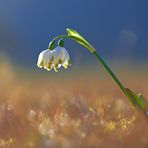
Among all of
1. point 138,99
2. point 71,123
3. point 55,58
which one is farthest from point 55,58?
point 71,123

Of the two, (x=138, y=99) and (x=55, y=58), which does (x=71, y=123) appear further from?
(x=55, y=58)

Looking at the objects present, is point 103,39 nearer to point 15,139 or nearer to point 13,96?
point 13,96

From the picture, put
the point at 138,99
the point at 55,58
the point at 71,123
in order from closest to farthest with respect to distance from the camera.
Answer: the point at 71,123
the point at 138,99
the point at 55,58

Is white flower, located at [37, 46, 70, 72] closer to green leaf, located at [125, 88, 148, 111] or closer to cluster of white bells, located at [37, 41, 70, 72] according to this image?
cluster of white bells, located at [37, 41, 70, 72]

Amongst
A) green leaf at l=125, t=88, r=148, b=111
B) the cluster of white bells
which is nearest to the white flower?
the cluster of white bells

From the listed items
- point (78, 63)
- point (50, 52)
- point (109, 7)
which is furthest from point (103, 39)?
point (78, 63)

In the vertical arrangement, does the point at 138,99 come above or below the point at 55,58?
below

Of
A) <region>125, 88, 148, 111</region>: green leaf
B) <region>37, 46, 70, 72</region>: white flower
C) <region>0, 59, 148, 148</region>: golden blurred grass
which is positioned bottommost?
<region>0, 59, 148, 148</region>: golden blurred grass

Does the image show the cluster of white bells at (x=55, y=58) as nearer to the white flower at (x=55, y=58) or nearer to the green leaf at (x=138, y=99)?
the white flower at (x=55, y=58)
